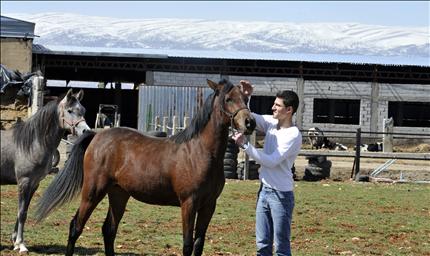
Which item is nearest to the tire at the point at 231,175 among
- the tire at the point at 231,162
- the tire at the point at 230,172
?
the tire at the point at 230,172

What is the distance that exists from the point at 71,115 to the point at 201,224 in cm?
293

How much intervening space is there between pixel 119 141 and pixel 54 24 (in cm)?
2908

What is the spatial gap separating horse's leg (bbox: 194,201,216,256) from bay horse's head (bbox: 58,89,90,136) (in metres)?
2.67

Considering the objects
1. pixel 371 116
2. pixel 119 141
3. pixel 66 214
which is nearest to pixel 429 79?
pixel 371 116

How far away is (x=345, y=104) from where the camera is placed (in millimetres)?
34156

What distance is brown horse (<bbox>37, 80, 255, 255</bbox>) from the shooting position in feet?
23.2

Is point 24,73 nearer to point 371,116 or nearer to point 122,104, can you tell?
point 122,104

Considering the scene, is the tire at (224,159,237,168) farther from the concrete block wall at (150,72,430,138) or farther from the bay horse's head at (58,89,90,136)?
the concrete block wall at (150,72,430,138)

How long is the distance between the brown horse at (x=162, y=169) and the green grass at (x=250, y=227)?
88 cm

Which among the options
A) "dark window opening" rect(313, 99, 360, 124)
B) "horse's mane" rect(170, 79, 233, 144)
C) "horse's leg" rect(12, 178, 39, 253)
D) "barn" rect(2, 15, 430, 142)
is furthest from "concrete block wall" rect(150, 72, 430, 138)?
"horse's mane" rect(170, 79, 233, 144)

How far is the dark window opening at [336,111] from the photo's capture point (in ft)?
111

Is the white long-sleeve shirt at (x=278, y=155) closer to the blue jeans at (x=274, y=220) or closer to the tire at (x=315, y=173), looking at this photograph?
the blue jeans at (x=274, y=220)

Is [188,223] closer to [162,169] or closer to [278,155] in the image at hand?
[162,169]

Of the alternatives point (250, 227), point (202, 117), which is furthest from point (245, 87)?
point (250, 227)
